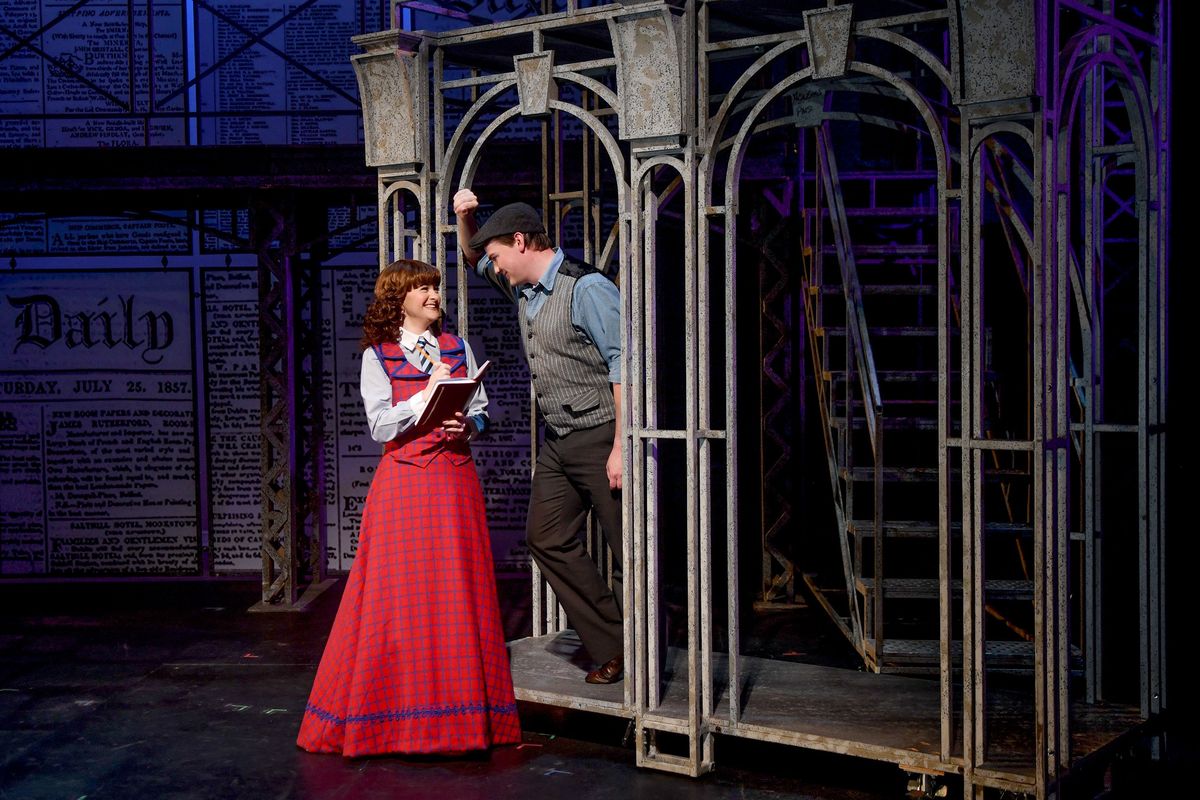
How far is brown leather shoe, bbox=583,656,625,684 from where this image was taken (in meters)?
5.11

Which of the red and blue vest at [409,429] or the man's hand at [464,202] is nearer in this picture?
the red and blue vest at [409,429]

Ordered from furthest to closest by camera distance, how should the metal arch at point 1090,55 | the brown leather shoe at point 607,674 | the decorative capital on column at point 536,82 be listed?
the brown leather shoe at point 607,674 → the decorative capital on column at point 536,82 → the metal arch at point 1090,55

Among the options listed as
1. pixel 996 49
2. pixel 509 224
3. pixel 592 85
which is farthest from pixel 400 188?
pixel 996 49

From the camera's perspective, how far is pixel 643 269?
15.3ft

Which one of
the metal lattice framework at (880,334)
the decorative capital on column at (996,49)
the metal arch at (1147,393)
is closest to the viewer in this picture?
the decorative capital on column at (996,49)

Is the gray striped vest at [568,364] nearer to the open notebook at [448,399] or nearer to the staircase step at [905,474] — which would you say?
the open notebook at [448,399]

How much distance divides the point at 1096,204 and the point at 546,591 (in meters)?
3.07

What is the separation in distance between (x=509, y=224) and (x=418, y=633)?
5.45 ft

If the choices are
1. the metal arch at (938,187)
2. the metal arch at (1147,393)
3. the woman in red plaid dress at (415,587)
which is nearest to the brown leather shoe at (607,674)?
the woman in red plaid dress at (415,587)

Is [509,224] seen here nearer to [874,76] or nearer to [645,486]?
[645,486]

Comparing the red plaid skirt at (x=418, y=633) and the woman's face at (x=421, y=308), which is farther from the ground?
the woman's face at (x=421, y=308)

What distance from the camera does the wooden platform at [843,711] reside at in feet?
13.8

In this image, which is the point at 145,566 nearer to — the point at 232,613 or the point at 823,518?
the point at 232,613

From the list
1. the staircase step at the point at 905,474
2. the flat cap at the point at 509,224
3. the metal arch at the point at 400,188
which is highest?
the metal arch at the point at 400,188
